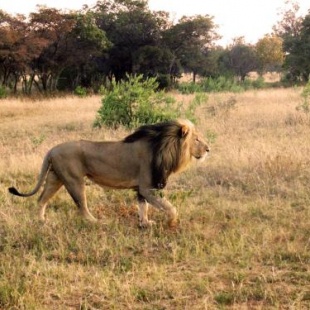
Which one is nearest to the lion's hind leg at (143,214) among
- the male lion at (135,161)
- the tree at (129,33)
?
the male lion at (135,161)

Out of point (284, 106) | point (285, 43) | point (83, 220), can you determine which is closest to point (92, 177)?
point (83, 220)

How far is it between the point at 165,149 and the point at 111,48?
102ft

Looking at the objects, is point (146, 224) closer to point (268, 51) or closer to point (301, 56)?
point (301, 56)

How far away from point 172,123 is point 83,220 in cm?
151

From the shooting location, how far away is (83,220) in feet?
18.6

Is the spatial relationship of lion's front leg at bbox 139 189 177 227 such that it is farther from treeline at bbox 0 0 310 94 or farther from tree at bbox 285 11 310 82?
tree at bbox 285 11 310 82

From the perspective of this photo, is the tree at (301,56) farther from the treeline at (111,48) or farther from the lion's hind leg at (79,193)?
the lion's hind leg at (79,193)

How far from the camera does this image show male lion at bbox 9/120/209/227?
5484mm

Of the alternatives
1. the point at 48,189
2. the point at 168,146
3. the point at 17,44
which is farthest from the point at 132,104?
the point at 17,44

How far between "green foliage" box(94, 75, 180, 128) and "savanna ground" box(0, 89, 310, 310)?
4000 mm

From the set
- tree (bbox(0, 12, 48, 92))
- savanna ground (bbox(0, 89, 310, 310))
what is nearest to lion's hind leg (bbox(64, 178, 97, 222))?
savanna ground (bbox(0, 89, 310, 310))

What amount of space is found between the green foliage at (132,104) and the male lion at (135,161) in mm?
6765

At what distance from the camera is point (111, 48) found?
35.4 meters

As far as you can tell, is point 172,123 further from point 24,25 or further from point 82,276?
point 24,25
